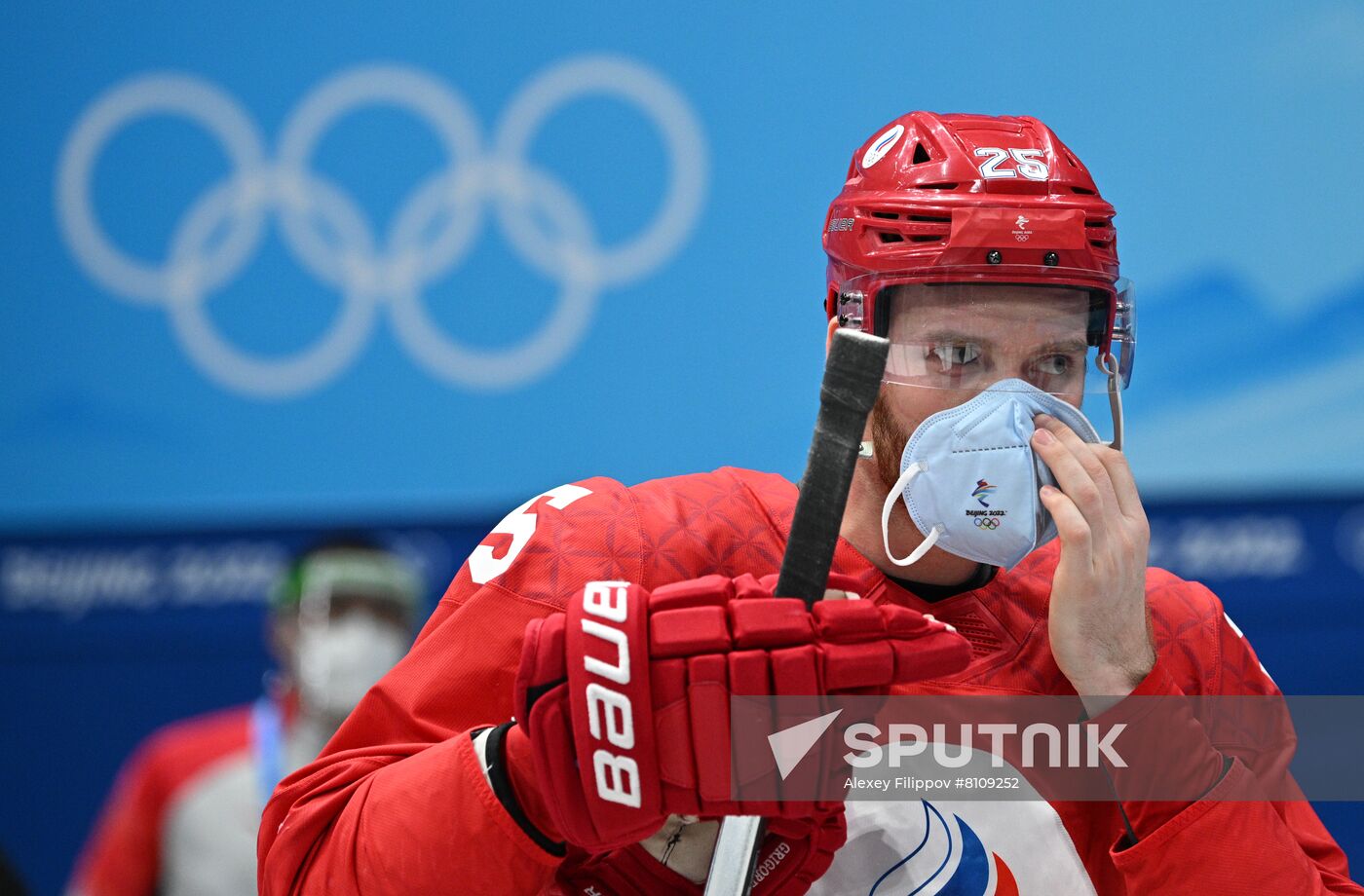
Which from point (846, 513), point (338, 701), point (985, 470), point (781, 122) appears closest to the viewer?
point (985, 470)

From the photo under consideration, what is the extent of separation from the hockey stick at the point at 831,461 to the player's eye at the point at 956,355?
385 millimetres

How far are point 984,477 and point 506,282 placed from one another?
95.9 inches

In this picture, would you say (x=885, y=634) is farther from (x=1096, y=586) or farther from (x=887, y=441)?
(x=887, y=441)

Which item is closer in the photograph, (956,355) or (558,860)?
(558,860)

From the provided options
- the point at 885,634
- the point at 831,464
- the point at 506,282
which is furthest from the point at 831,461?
the point at 506,282

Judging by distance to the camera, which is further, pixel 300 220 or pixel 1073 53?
pixel 300 220

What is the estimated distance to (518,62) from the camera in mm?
3814

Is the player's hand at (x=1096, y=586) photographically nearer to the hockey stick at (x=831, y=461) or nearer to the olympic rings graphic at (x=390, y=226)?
the hockey stick at (x=831, y=461)

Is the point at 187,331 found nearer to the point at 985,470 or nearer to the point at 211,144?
the point at 211,144

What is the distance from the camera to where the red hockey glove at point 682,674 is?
1.21 meters

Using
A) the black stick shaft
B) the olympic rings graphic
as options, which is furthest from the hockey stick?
the olympic rings graphic

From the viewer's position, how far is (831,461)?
4.22 ft

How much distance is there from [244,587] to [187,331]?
0.66 m

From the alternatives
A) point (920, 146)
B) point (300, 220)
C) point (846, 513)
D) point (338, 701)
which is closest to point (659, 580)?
point (846, 513)
